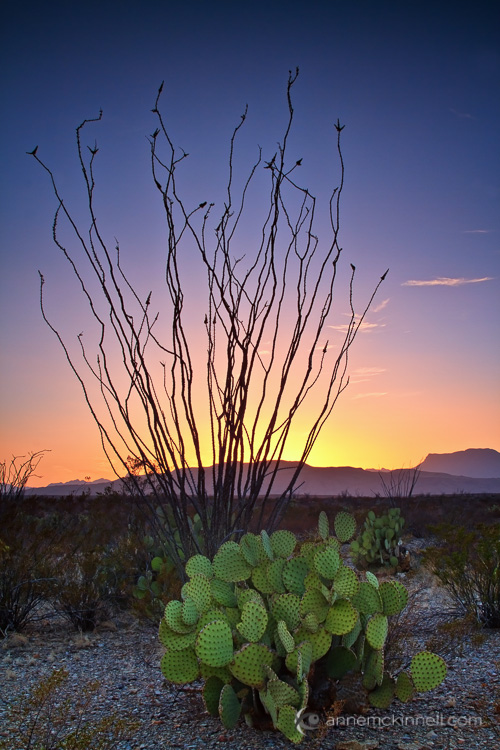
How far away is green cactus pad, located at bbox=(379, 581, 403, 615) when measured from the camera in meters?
3.21

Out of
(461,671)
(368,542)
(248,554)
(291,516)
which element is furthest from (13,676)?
(291,516)

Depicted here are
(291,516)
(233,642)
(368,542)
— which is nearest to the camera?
(233,642)

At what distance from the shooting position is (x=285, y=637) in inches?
112

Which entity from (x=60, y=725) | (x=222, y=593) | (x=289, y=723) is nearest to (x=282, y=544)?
(x=222, y=593)

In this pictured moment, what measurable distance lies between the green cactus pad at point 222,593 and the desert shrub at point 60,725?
2.38 feet

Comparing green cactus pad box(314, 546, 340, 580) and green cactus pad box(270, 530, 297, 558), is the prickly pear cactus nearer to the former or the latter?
green cactus pad box(314, 546, 340, 580)

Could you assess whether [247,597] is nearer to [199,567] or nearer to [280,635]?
[280,635]

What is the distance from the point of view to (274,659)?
287 cm

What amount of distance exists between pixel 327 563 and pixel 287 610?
31 centimetres

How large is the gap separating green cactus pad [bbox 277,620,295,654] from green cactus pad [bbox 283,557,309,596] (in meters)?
0.38

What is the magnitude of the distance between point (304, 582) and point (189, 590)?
0.60 m

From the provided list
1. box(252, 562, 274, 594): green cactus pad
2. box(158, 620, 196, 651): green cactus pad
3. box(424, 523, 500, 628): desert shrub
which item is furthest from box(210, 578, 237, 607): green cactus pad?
box(424, 523, 500, 628): desert shrub

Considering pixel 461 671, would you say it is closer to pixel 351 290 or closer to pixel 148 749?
pixel 148 749

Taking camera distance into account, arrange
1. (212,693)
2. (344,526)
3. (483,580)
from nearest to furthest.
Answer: (212,693), (344,526), (483,580)
